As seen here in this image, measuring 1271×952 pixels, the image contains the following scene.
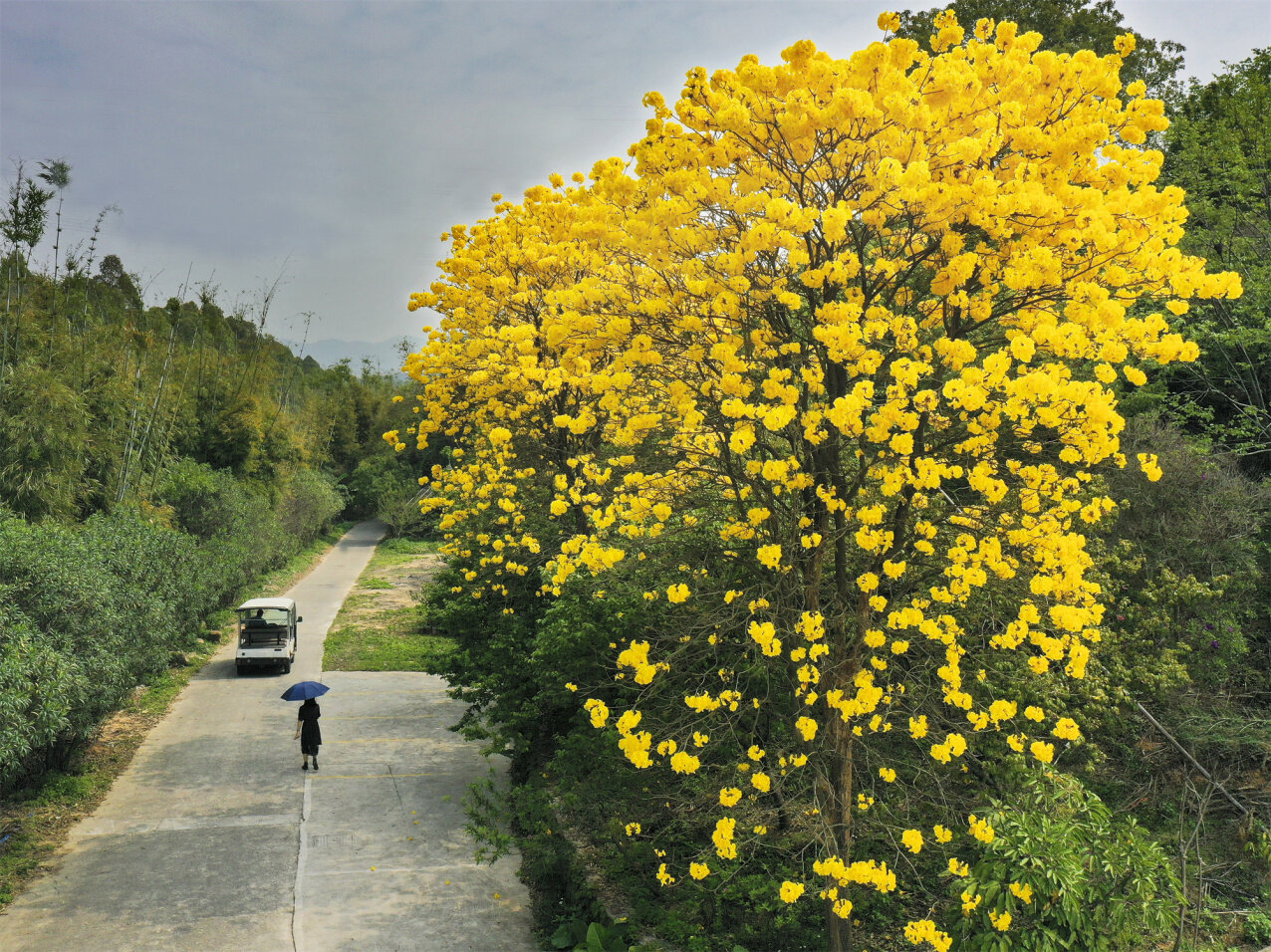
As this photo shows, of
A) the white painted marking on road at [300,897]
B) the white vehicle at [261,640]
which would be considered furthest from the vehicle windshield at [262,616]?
the white painted marking on road at [300,897]

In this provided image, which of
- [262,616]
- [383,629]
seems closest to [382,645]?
[383,629]

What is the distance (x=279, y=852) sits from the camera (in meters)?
8.65

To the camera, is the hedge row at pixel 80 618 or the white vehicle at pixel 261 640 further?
the white vehicle at pixel 261 640

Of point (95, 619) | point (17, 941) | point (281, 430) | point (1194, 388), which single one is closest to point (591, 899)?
point (17, 941)

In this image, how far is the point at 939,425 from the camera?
192 inches

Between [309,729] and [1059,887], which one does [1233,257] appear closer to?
[1059,887]

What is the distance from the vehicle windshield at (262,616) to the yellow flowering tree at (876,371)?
1172 cm

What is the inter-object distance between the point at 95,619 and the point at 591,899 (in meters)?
5.98

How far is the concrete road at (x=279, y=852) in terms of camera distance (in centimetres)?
718

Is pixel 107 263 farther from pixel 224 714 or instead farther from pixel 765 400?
pixel 765 400

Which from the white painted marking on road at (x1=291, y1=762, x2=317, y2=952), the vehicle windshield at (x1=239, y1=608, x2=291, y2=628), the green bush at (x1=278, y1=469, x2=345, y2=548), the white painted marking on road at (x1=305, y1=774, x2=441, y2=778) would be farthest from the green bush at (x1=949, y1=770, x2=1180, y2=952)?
the green bush at (x1=278, y1=469, x2=345, y2=548)

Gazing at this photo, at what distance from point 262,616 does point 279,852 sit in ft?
27.5

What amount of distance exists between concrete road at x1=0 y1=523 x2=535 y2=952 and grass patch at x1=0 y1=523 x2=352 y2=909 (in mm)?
196

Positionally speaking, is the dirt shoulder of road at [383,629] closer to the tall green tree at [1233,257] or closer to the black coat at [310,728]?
the black coat at [310,728]
